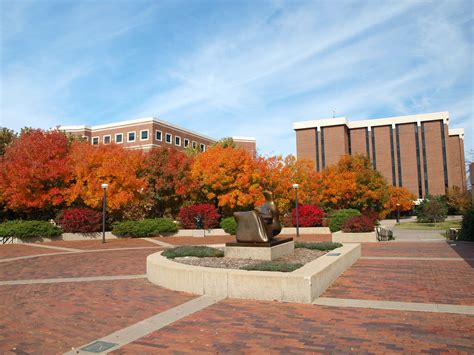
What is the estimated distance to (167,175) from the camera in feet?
101

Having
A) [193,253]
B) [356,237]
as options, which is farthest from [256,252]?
[356,237]

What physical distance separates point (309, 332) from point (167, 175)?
26.2 metres

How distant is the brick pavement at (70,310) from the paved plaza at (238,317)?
18 mm

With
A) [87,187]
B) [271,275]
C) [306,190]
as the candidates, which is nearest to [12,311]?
[271,275]

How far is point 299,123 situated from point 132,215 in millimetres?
64889

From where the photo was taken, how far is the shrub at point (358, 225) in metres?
21.8

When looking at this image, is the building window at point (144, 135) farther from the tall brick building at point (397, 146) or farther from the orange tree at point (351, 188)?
the tall brick building at point (397, 146)

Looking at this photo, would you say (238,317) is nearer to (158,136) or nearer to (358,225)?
(358,225)

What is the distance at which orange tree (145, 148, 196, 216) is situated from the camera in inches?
1211

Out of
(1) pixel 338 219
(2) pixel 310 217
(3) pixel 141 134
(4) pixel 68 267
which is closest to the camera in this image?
(4) pixel 68 267

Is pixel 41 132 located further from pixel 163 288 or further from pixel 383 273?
pixel 383 273

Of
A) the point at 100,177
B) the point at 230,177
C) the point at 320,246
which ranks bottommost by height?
the point at 320,246

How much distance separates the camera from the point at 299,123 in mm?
89938

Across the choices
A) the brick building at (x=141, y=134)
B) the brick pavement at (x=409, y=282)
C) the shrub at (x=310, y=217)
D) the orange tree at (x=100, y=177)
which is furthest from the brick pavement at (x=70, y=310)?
the brick building at (x=141, y=134)
